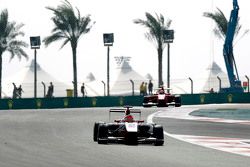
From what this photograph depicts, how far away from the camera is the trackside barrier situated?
49.2 meters

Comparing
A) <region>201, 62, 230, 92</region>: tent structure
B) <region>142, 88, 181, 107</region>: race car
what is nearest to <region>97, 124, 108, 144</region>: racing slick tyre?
<region>142, 88, 181, 107</region>: race car

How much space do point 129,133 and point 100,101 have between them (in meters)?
33.5

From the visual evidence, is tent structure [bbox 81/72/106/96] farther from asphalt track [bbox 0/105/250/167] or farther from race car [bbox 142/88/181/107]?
asphalt track [bbox 0/105/250/167]

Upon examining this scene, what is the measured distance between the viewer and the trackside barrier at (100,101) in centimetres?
4925

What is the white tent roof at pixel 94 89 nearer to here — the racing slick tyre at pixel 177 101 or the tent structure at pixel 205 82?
the tent structure at pixel 205 82

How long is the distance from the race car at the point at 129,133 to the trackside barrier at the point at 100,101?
3179cm

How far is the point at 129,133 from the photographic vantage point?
1714 centimetres

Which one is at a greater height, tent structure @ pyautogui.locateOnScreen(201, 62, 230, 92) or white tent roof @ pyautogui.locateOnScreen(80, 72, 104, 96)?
tent structure @ pyautogui.locateOnScreen(201, 62, 230, 92)

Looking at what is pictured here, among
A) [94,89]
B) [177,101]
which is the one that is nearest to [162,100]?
[177,101]

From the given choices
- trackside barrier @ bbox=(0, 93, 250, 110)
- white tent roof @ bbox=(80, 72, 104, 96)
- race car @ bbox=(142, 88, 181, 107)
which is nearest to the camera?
race car @ bbox=(142, 88, 181, 107)

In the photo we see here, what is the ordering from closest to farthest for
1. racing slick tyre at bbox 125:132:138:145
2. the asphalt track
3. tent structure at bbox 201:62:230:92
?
the asphalt track → racing slick tyre at bbox 125:132:138:145 → tent structure at bbox 201:62:230:92

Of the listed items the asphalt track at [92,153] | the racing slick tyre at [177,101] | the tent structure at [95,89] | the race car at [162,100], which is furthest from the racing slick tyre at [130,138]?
the tent structure at [95,89]

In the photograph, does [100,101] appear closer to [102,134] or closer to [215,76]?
[102,134]

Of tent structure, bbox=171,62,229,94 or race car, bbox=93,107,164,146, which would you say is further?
tent structure, bbox=171,62,229,94
